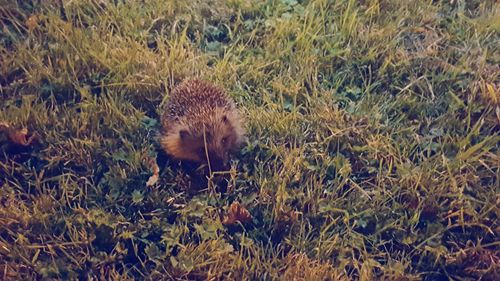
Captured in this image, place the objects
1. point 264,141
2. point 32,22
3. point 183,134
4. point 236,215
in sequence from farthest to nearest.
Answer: point 32,22
point 264,141
point 183,134
point 236,215

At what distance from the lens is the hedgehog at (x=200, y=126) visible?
348 cm

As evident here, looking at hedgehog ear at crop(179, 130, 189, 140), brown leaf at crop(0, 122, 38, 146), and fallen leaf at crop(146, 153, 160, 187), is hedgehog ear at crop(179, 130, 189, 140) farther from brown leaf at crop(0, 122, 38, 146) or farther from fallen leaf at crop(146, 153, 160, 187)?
brown leaf at crop(0, 122, 38, 146)

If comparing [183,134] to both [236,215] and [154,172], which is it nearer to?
[154,172]

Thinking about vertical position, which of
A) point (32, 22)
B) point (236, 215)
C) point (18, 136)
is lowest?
point (236, 215)

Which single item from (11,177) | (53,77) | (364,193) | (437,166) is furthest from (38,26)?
(437,166)

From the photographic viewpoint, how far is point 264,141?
12.1ft

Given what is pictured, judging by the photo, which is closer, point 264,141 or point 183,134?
point 183,134

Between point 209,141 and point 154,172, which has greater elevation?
point 209,141

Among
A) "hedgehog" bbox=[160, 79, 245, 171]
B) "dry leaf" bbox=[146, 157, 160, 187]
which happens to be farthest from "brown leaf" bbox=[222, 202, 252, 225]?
"dry leaf" bbox=[146, 157, 160, 187]

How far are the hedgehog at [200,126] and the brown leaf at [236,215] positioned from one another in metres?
0.31

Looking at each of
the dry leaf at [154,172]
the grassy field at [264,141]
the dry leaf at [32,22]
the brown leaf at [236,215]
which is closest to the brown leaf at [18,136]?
the grassy field at [264,141]

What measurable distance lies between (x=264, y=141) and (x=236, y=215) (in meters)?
0.61

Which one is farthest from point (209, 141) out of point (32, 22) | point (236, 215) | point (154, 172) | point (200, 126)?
point (32, 22)

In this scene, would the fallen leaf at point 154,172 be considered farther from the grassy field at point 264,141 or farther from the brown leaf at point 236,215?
the brown leaf at point 236,215
